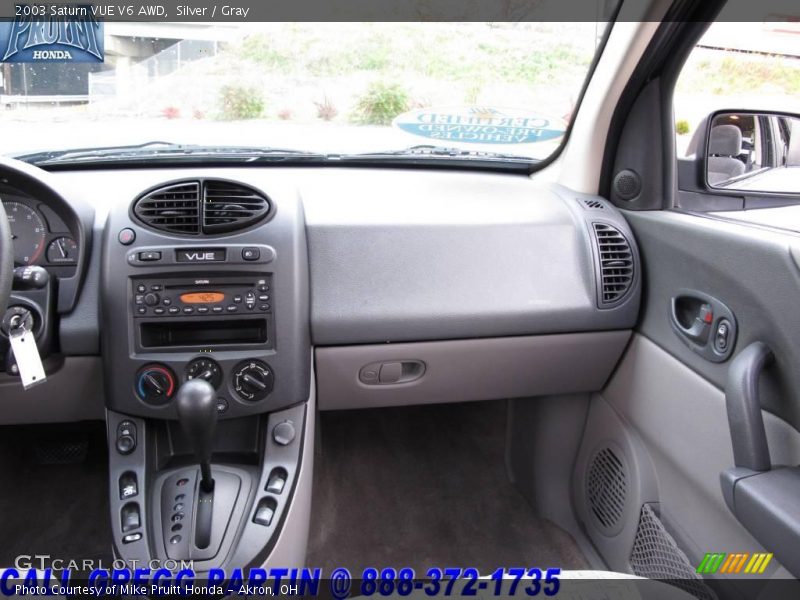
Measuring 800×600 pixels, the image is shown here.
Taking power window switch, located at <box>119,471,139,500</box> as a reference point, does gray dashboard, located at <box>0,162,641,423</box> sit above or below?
above

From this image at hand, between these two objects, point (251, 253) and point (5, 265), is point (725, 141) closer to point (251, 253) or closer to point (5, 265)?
point (251, 253)

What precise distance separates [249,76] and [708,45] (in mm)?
1526

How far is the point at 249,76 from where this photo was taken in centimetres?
195

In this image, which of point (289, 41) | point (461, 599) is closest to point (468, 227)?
point (289, 41)

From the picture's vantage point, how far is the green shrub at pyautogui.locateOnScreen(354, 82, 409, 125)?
2066 mm

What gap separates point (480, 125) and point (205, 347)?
1.34 m

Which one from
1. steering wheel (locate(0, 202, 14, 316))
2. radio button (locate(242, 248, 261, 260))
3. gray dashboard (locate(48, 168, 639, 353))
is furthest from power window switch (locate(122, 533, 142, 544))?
radio button (locate(242, 248, 261, 260))

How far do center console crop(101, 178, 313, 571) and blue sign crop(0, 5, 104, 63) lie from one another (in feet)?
1.86

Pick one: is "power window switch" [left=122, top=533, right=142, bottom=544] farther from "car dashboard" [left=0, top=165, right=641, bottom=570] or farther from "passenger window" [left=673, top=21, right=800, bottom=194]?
"passenger window" [left=673, top=21, right=800, bottom=194]

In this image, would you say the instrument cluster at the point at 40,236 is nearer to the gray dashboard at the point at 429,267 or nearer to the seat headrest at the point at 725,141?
the gray dashboard at the point at 429,267

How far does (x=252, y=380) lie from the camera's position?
63.2 inches

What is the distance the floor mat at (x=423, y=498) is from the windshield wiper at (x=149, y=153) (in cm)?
127

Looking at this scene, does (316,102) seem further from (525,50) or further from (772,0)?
(772,0)

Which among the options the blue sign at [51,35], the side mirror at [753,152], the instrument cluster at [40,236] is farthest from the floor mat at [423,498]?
the blue sign at [51,35]
